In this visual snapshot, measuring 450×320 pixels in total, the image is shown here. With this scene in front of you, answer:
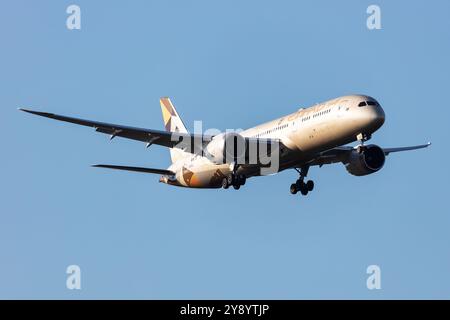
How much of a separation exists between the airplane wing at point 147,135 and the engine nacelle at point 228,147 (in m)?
2.23

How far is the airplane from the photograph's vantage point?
5888 cm

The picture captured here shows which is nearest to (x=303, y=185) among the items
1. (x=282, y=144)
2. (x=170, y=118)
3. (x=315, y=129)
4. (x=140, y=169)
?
(x=282, y=144)

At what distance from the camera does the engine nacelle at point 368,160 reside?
216 feet

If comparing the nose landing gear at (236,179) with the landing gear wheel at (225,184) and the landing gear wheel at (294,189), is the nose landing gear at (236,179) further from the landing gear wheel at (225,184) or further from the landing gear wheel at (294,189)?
the landing gear wheel at (294,189)

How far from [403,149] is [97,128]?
2333 centimetres

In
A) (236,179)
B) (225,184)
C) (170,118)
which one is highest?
(170,118)

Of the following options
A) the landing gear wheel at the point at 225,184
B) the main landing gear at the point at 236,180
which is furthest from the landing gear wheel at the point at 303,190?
the landing gear wheel at the point at 225,184

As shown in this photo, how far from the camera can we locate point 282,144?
203ft

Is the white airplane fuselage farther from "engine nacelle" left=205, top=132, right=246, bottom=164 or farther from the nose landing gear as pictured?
"engine nacelle" left=205, top=132, right=246, bottom=164

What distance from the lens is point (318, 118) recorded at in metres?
59.9

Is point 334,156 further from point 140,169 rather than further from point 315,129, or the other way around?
point 140,169

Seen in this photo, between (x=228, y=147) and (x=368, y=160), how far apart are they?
31.0 feet
